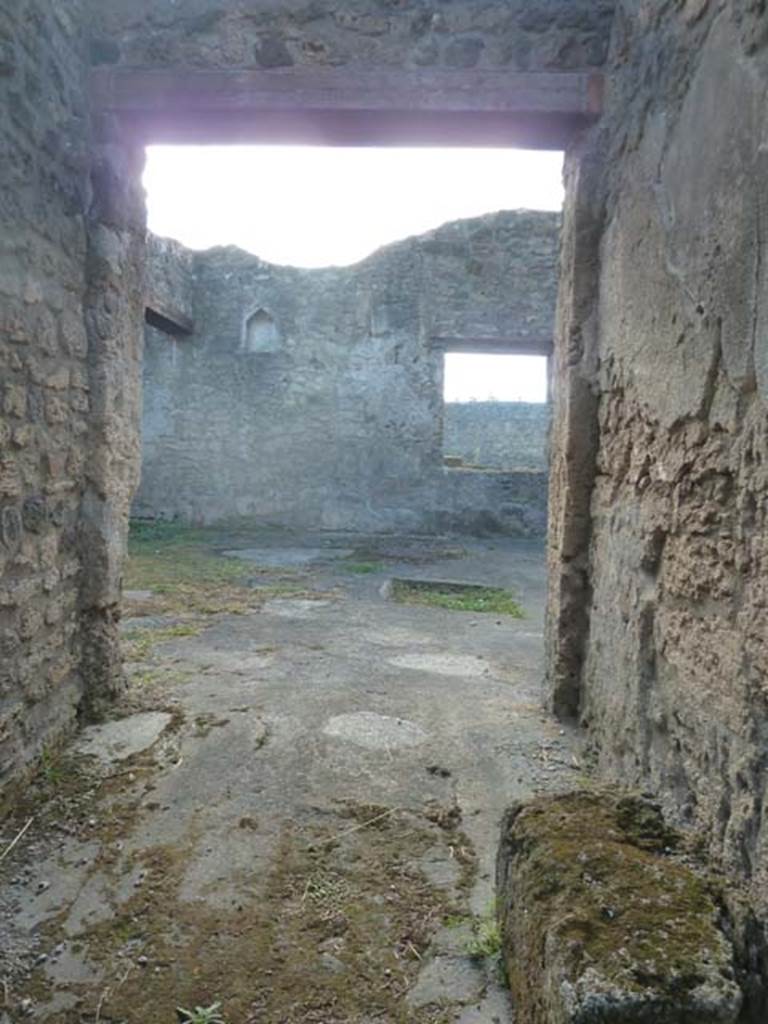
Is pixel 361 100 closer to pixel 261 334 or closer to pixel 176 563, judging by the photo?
pixel 176 563

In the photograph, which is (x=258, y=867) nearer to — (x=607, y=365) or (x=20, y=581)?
(x=20, y=581)

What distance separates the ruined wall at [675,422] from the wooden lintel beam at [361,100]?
0.24 metres

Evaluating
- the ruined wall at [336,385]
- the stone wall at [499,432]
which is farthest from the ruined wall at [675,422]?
the stone wall at [499,432]

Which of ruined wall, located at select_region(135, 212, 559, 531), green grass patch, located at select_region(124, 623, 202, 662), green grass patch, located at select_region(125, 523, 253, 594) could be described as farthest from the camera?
ruined wall, located at select_region(135, 212, 559, 531)

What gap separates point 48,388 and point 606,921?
7.71 feet

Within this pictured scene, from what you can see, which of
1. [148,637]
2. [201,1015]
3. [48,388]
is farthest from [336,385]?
[201,1015]


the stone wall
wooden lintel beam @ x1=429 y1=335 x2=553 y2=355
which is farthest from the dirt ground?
the stone wall

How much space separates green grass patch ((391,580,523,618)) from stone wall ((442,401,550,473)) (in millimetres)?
13049

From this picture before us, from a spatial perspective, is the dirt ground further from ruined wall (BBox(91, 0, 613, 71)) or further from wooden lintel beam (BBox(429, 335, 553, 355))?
wooden lintel beam (BBox(429, 335, 553, 355))

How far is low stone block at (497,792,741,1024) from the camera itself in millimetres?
1217

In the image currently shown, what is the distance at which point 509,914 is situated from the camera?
5.52ft

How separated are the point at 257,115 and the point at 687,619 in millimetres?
2542

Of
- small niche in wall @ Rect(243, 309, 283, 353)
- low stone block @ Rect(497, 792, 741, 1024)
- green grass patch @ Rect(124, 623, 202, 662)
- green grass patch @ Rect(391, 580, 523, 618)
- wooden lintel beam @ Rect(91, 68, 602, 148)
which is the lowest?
green grass patch @ Rect(391, 580, 523, 618)

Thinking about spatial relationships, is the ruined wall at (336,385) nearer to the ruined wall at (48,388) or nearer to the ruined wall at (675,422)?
the ruined wall at (675,422)
